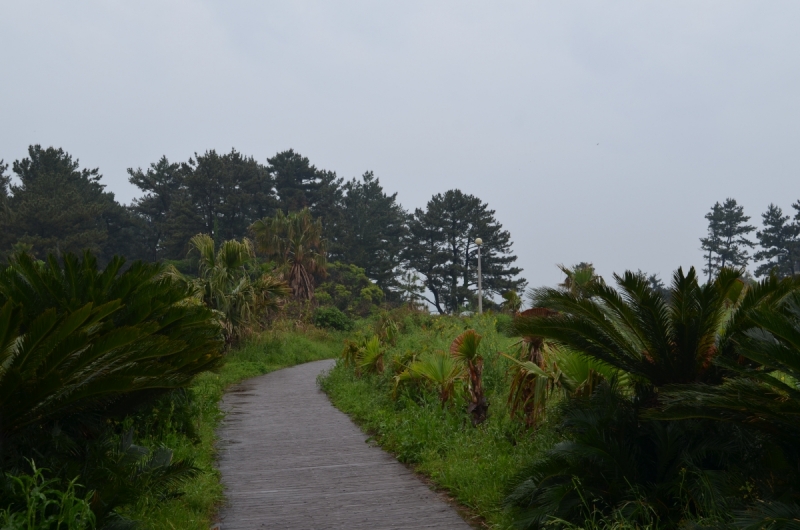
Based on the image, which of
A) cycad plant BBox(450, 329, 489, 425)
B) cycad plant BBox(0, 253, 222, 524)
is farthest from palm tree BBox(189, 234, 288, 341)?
cycad plant BBox(0, 253, 222, 524)

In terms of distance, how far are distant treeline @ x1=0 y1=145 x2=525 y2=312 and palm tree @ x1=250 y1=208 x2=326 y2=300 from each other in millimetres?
13424

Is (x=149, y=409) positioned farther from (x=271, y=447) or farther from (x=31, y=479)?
(x=31, y=479)

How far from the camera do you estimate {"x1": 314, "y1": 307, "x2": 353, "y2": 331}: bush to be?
34781 mm

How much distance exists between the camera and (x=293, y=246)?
124 feet

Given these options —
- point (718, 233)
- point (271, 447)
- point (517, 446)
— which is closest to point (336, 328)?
point (271, 447)

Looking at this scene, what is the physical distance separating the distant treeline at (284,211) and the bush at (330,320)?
1757cm

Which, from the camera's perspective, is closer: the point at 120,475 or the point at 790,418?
the point at 790,418

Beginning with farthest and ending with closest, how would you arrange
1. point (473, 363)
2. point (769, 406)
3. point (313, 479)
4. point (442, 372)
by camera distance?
point (442, 372)
point (473, 363)
point (313, 479)
point (769, 406)

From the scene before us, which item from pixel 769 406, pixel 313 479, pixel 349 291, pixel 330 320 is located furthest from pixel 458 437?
pixel 349 291

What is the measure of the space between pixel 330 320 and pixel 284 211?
24357 millimetres

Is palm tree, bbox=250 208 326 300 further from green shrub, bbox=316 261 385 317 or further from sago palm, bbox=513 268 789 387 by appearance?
sago palm, bbox=513 268 789 387

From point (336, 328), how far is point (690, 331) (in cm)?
2971

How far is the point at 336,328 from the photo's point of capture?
35031mm

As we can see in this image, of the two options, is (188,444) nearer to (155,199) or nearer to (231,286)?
(231,286)
